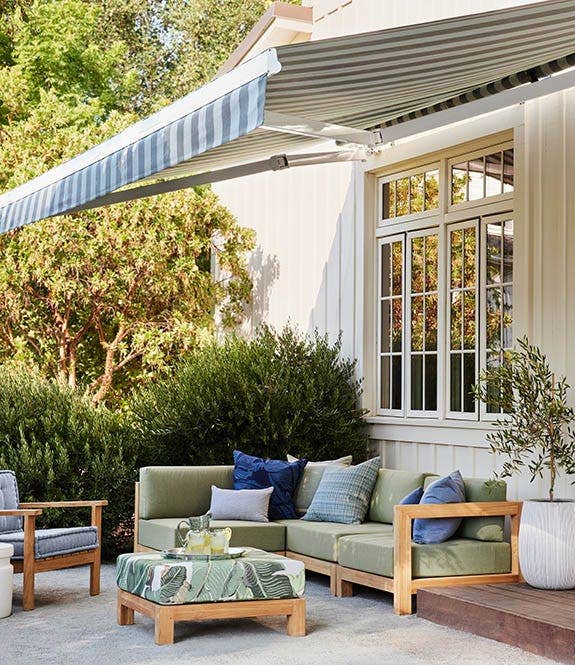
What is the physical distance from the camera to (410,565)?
6883 mm

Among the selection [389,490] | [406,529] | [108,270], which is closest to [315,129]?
[406,529]

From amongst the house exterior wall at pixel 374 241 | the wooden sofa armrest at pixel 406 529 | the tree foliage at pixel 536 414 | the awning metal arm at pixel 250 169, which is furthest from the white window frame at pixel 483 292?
the awning metal arm at pixel 250 169

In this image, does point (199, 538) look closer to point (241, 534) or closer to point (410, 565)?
point (410, 565)

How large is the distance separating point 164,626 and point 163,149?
263cm

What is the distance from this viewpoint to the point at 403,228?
30.5 ft

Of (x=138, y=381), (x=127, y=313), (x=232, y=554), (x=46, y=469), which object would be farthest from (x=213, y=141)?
(x=138, y=381)

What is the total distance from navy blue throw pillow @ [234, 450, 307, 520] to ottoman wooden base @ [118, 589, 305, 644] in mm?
2225

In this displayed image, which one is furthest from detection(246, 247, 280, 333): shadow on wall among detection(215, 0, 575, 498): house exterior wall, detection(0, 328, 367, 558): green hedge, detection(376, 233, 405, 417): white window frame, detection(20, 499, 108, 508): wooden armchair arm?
detection(20, 499, 108, 508): wooden armchair arm

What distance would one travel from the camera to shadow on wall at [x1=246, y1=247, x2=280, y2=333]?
36.8 ft

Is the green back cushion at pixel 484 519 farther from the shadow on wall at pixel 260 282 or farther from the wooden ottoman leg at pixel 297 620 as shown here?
the shadow on wall at pixel 260 282

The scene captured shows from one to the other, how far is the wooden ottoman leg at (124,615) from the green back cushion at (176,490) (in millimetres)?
1939

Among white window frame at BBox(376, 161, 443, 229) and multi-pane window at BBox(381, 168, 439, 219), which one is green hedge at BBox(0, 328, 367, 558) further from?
multi-pane window at BBox(381, 168, 439, 219)

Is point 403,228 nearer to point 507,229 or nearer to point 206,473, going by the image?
point 507,229

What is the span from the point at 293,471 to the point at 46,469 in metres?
2.04
